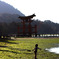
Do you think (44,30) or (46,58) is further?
(44,30)

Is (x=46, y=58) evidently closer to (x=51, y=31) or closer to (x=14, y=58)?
A: (x=14, y=58)

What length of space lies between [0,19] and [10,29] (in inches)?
3714

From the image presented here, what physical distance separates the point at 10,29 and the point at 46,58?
303 ft

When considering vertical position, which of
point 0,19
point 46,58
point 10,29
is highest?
point 0,19

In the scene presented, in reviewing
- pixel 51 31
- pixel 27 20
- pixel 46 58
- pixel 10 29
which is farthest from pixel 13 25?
pixel 46 58

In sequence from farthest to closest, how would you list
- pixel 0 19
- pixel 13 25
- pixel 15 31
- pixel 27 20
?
pixel 0 19, pixel 15 31, pixel 13 25, pixel 27 20

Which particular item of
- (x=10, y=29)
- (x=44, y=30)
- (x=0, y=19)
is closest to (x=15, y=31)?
(x=10, y=29)

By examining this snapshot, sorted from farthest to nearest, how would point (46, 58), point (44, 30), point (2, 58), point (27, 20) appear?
point (44, 30)
point (27, 20)
point (46, 58)
point (2, 58)

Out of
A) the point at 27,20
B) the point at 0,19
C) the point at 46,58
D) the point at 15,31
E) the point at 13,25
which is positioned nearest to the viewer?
the point at 46,58

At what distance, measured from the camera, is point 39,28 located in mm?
141750

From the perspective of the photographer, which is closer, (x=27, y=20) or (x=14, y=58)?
(x=14, y=58)

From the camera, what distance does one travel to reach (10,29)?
333 feet

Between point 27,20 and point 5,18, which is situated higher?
point 5,18

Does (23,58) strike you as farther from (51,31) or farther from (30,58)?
(51,31)
